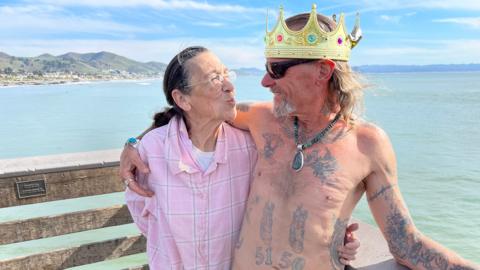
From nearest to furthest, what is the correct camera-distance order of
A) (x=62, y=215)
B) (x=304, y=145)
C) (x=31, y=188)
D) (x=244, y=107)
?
(x=304, y=145), (x=244, y=107), (x=31, y=188), (x=62, y=215)

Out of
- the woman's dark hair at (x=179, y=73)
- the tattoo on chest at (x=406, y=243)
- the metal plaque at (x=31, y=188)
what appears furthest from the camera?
the metal plaque at (x=31, y=188)

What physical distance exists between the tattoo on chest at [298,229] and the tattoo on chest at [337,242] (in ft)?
0.45

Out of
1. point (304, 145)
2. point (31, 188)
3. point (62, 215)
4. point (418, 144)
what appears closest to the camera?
point (304, 145)

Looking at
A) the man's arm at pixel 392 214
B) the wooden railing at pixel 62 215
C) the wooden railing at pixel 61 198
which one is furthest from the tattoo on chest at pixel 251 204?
the wooden railing at pixel 62 215

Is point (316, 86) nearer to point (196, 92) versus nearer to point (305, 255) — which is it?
point (196, 92)

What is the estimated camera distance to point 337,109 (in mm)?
2021

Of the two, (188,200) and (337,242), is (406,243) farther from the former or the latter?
(188,200)

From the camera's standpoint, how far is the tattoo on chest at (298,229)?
1.87 m

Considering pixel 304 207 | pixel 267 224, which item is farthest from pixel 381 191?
pixel 267 224

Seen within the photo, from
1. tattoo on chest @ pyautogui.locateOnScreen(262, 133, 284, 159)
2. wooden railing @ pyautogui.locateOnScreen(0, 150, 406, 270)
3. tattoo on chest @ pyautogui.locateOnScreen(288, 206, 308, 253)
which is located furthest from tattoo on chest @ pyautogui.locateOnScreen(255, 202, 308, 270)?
wooden railing @ pyautogui.locateOnScreen(0, 150, 406, 270)

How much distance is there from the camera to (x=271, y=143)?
206 cm

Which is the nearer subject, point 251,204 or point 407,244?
point 407,244

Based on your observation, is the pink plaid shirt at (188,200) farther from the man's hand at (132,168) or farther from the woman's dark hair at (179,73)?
the woman's dark hair at (179,73)

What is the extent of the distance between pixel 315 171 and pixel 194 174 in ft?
1.76
